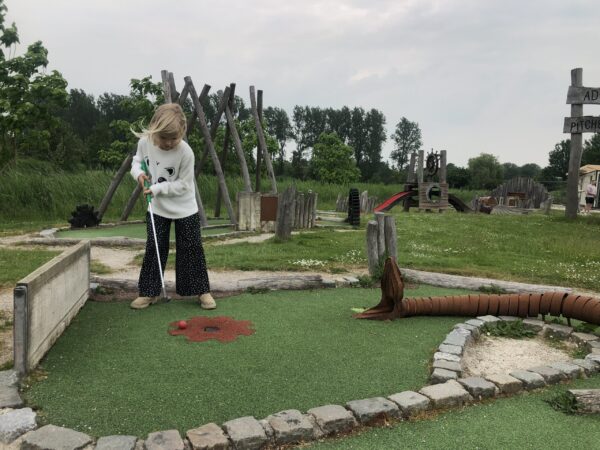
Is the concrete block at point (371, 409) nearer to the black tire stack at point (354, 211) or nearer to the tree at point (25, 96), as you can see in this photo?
the black tire stack at point (354, 211)

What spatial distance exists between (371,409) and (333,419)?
0.25m

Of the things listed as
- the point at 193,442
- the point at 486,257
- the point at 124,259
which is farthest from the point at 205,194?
the point at 193,442

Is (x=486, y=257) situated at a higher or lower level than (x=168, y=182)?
lower

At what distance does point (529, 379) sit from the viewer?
329 cm

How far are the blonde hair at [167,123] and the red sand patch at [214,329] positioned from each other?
1675 mm

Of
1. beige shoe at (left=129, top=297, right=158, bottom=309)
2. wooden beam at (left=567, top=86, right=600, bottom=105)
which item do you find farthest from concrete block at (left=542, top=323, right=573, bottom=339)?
wooden beam at (left=567, top=86, right=600, bottom=105)

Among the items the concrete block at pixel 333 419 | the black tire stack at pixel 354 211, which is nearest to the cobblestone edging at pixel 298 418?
the concrete block at pixel 333 419

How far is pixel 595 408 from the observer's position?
9.59ft

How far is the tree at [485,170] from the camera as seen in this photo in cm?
7458

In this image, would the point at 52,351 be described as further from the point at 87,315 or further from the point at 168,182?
the point at 168,182

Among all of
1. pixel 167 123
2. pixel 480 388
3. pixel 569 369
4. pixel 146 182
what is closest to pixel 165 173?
pixel 146 182

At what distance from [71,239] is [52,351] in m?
7.22

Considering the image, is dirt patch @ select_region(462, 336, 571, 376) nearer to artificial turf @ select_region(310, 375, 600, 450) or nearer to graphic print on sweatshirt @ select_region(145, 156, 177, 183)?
artificial turf @ select_region(310, 375, 600, 450)

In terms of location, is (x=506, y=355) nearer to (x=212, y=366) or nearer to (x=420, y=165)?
(x=212, y=366)
